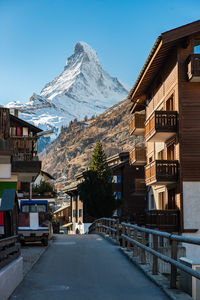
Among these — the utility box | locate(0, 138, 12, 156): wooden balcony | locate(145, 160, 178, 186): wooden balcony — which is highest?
locate(0, 138, 12, 156): wooden balcony

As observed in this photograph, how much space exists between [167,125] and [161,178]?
9.54ft

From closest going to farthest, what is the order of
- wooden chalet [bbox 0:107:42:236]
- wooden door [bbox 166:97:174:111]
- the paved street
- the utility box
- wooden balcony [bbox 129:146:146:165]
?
the utility box
the paved street
wooden chalet [bbox 0:107:42:236]
wooden door [bbox 166:97:174:111]
wooden balcony [bbox 129:146:146:165]

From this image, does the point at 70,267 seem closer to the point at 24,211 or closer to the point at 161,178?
the point at 24,211

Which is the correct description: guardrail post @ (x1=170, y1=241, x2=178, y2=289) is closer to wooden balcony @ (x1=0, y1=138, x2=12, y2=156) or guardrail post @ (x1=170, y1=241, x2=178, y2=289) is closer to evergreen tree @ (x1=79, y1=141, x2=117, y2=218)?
wooden balcony @ (x1=0, y1=138, x2=12, y2=156)

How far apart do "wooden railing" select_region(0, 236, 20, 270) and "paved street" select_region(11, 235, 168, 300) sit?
2.14 ft

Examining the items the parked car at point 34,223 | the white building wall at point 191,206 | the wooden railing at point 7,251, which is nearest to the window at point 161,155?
the white building wall at point 191,206

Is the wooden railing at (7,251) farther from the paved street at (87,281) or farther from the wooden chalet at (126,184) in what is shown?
the wooden chalet at (126,184)

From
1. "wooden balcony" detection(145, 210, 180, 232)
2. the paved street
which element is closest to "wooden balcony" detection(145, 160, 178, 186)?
"wooden balcony" detection(145, 210, 180, 232)

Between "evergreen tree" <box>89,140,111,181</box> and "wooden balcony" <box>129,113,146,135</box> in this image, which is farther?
"evergreen tree" <box>89,140,111,181</box>

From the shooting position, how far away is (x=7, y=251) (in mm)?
8750

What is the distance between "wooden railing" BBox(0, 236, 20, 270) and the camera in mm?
8281

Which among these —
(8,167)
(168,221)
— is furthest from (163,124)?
(8,167)

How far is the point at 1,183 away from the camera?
19.5m

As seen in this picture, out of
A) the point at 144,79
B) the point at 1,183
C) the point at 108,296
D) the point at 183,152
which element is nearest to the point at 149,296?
the point at 108,296
